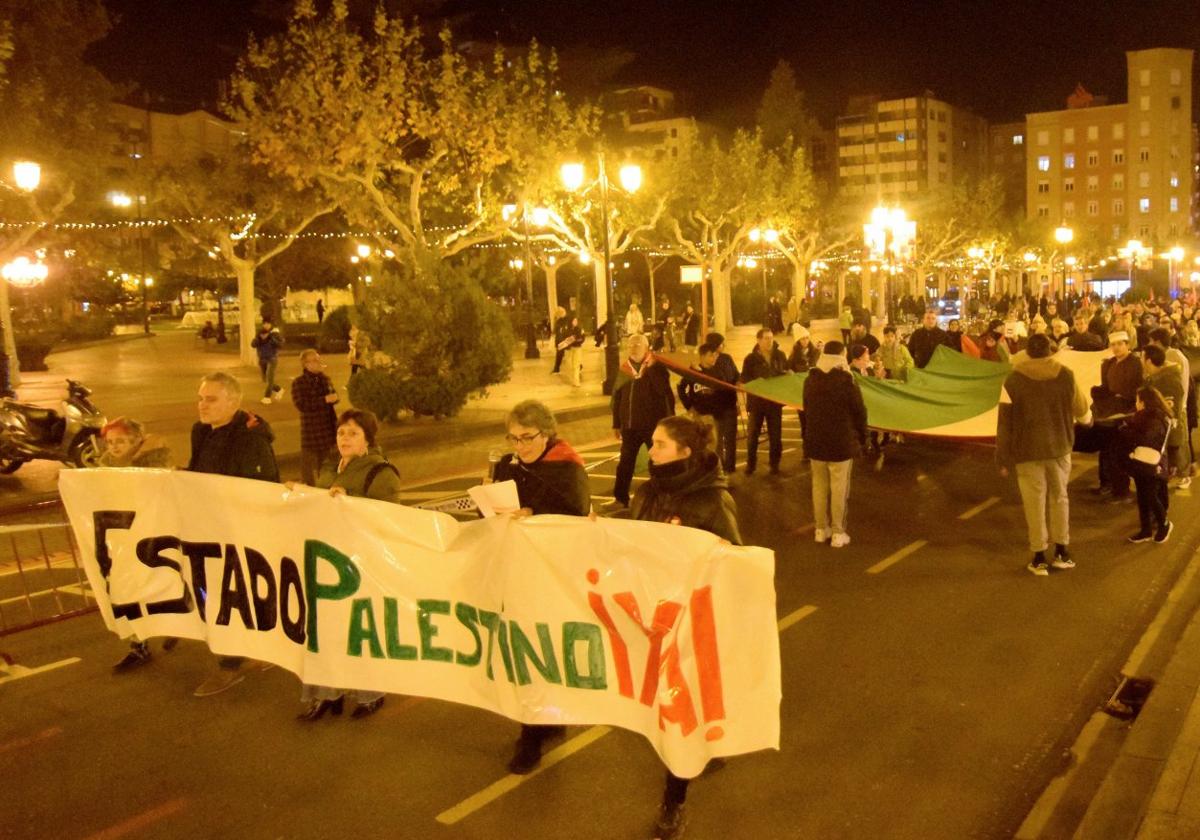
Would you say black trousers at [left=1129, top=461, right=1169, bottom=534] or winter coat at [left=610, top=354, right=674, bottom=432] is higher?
winter coat at [left=610, top=354, right=674, bottom=432]

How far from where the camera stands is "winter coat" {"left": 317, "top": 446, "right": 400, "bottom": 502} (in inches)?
236

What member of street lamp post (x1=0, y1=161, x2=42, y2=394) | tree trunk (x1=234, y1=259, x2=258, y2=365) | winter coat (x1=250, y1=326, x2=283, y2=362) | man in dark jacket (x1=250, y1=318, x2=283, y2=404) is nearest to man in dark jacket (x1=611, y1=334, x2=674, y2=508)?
street lamp post (x1=0, y1=161, x2=42, y2=394)

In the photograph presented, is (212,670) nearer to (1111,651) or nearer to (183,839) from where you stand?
(183,839)

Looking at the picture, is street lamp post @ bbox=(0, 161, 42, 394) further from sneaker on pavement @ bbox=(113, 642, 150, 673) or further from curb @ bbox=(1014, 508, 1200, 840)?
curb @ bbox=(1014, 508, 1200, 840)

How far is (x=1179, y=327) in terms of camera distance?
84.3ft

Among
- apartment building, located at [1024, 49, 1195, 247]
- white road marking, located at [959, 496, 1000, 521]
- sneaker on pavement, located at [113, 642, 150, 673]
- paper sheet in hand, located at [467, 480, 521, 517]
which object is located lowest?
white road marking, located at [959, 496, 1000, 521]

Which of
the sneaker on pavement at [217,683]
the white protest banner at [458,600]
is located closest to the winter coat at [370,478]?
the white protest banner at [458,600]

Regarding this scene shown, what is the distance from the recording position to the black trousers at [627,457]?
37.8 ft

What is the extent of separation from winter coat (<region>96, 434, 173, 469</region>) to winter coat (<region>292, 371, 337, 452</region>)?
4986 mm

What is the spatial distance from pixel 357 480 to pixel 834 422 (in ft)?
15.6

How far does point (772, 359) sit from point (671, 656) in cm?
1044

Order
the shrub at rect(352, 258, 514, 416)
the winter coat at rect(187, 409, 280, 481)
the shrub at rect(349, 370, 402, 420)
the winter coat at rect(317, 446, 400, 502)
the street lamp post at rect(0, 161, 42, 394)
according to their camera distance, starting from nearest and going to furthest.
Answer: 1. the winter coat at rect(317, 446, 400, 502)
2. the winter coat at rect(187, 409, 280, 481)
3. the shrub at rect(352, 258, 514, 416)
4. the shrub at rect(349, 370, 402, 420)
5. the street lamp post at rect(0, 161, 42, 394)

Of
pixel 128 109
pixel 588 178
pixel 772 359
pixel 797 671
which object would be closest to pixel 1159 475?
pixel 797 671

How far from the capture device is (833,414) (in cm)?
955
